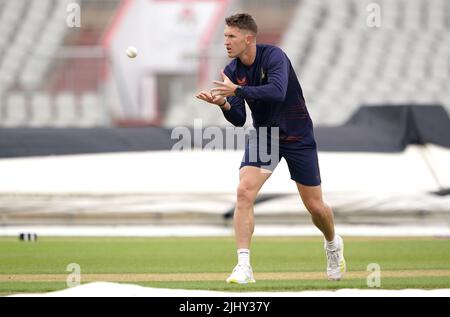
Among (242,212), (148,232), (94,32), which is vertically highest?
(94,32)

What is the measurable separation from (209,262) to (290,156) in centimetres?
254

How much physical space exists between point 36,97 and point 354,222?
1064 centimetres

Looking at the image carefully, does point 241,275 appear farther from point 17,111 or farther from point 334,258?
point 17,111

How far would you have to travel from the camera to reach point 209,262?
11102 millimetres

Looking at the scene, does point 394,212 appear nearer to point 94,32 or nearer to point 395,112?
point 395,112

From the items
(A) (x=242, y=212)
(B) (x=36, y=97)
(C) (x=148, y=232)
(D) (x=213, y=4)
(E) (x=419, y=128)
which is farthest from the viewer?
(D) (x=213, y=4)

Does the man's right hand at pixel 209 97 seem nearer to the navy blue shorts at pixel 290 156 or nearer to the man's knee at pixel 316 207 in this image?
the navy blue shorts at pixel 290 156

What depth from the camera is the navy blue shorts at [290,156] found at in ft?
28.9

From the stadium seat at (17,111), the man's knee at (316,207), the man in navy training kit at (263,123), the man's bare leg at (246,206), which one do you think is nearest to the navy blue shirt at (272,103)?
the man in navy training kit at (263,123)

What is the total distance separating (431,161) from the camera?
16.4 metres

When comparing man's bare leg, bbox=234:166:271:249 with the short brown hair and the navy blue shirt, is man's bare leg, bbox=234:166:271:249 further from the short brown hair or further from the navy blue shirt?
the short brown hair

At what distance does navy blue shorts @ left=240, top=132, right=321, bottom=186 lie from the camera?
28.9 feet

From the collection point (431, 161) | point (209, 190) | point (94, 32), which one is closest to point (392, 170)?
point (431, 161)

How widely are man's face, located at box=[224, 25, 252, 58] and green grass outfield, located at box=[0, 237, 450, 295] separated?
1.95 meters
